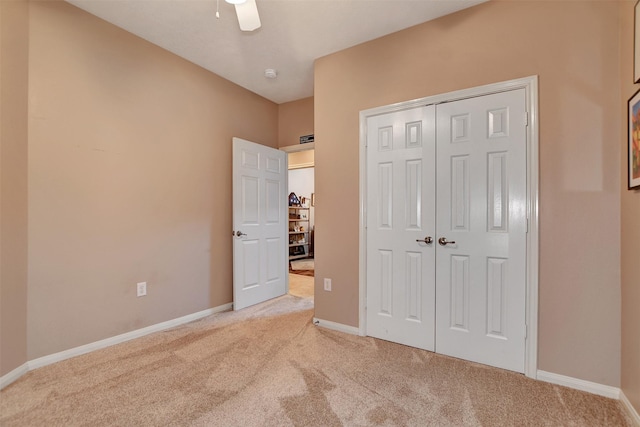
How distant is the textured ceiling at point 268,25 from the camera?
2.25 meters

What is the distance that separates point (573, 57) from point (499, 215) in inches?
42.3

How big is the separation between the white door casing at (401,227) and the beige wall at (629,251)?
107 cm

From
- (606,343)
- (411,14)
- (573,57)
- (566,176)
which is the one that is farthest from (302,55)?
(606,343)

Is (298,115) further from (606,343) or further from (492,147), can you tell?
(606,343)

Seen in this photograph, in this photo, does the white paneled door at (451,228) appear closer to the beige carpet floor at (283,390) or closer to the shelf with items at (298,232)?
the beige carpet floor at (283,390)

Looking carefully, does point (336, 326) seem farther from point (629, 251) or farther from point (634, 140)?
point (634, 140)

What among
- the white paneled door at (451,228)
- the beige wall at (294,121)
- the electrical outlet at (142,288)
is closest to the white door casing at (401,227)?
the white paneled door at (451,228)

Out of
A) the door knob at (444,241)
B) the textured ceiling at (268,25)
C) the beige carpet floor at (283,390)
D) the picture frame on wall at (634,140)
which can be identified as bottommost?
the beige carpet floor at (283,390)

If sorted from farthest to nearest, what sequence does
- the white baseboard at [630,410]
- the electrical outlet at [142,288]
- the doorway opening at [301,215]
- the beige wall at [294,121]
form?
the doorway opening at [301,215] → the beige wall at [294,121] → the electrical outlet at [142,288] → the white baseboard at [630,410]

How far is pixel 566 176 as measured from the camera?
1911mm

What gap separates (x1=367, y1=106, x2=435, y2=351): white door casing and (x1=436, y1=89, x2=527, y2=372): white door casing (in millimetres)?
93

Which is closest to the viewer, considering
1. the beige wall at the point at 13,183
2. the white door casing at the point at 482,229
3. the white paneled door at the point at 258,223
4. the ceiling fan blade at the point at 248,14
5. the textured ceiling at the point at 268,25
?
the ceiling fan blade at the point at 248,14

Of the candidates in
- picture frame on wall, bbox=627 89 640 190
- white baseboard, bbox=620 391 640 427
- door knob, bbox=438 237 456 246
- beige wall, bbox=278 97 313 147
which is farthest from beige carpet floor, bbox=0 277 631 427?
beige wall, bbox=278 97 313 147

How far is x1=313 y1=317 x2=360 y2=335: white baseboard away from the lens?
2.77m
